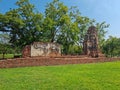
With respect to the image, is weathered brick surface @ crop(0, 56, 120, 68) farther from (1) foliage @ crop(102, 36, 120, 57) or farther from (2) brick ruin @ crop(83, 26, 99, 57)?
(1) foliage @ crop(102, 36, 120, 57)

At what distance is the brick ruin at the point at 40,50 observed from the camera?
2577 centimetres

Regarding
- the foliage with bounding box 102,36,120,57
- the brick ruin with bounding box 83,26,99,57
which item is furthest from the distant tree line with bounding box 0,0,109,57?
the foliage with bounding box 102,36,120,57

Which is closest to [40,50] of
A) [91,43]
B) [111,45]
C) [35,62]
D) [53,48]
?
[53,48]

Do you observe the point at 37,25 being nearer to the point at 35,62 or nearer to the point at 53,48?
the point at 53,48

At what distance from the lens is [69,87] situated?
26.7ft

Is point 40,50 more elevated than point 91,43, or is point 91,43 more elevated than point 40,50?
point 91,43

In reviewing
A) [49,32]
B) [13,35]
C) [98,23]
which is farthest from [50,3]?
[98,23]

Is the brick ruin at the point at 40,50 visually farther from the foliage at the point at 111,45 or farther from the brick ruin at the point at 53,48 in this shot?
the foliage at the point at 111,45

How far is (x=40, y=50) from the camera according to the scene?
89.0 ft

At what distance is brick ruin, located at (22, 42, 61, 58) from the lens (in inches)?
1015

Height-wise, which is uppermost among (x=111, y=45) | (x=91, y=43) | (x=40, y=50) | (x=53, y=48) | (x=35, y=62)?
(x=111, y=45)

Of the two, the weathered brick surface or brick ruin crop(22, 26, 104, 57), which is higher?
brick ruin crop(22, 26, 104, 57)

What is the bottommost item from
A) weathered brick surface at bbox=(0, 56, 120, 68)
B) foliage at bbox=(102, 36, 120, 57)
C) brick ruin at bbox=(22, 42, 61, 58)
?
weathered brick surface at bbox=(0, 56, 120, 68)

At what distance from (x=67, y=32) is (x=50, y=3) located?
566 cm
